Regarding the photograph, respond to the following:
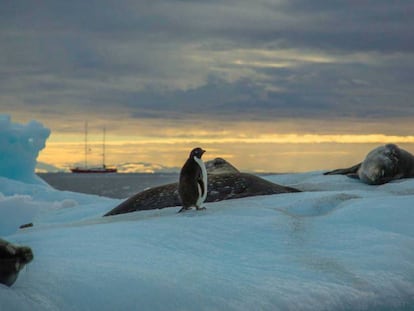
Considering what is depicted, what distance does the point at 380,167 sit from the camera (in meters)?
17.5

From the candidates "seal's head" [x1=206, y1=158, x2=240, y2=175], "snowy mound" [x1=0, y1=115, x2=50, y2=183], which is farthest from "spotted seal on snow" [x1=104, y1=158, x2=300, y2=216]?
"snowy mound" [x1=0, y1=115, x2=50, y2=183]

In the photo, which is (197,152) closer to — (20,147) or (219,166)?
(219,166)

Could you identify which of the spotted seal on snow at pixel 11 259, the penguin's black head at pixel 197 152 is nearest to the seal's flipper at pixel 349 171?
the penguin's black head at pixel 197 152

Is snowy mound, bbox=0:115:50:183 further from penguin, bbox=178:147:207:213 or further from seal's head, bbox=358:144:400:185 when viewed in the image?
penguin, bbox=178:147:207:213

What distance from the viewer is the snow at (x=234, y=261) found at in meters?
5.29

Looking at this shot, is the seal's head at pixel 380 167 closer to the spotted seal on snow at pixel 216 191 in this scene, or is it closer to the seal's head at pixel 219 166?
the seal's head at pixel 219 166

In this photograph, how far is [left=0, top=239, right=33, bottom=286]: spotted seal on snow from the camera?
15.5 feet

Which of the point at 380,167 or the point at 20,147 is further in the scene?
the point at 20,147

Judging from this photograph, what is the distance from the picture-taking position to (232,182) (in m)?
13.3

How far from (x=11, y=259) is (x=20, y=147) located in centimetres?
3220

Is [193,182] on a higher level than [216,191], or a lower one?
higher

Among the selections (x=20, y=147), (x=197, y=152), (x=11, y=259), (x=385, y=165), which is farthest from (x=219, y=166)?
(x=20, y=147)

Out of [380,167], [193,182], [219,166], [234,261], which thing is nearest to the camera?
[234,261]

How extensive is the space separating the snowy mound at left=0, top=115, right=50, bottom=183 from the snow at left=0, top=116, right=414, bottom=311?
24.8 metres
